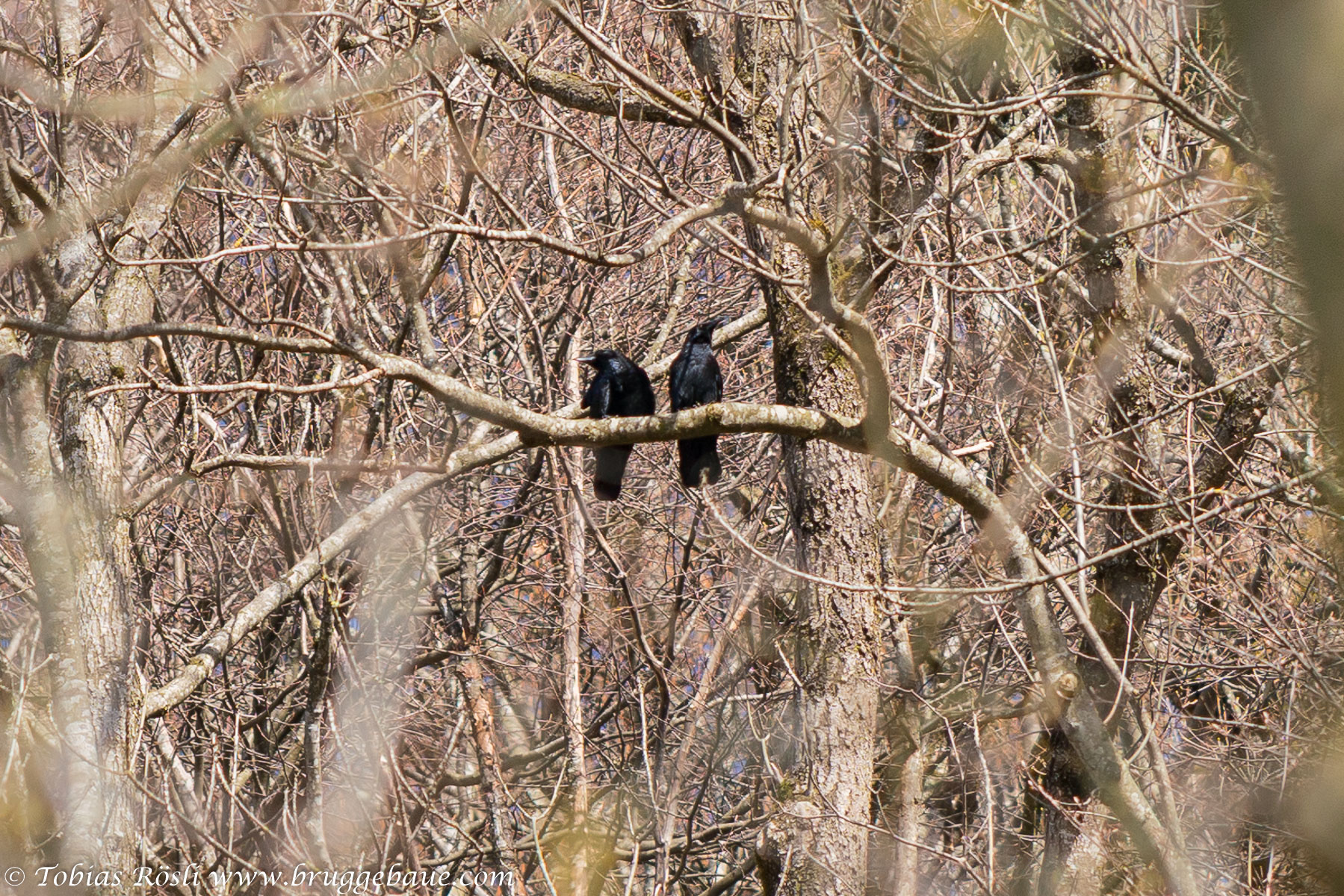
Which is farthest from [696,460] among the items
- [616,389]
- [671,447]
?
[671,447]

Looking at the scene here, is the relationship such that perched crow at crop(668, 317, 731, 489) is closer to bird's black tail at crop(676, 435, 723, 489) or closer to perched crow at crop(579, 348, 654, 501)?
bird's black tail at crop(676, 435, 723, 489)

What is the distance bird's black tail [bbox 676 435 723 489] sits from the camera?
588 centimetres

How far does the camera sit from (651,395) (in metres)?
6.18

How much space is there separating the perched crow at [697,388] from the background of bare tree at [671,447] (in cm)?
29

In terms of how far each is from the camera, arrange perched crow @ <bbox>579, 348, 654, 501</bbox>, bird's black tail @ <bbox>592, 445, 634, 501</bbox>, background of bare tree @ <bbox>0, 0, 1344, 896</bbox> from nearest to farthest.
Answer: background of bare tree @ <bbox>0, 0, 1344, 896</bbox> < bird's black tail @ <bbox>592, 445, 634, 501</bbox> < perched crow @ <bbox>579, 348, 654, 501</bbox>

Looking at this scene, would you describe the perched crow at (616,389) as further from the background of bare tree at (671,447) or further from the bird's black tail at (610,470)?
the background of bare tree at (671,447)

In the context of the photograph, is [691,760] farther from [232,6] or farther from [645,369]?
[232,6]

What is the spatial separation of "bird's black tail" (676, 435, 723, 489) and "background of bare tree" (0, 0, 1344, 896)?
26cm

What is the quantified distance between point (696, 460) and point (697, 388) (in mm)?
451

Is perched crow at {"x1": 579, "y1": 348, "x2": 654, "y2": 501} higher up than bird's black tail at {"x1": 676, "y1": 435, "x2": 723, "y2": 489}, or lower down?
higher up

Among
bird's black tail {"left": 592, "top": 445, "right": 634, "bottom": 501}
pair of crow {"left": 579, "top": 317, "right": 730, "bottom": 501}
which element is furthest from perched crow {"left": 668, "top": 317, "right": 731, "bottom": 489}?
bird's black tail {"left": 592, "top": 445, "right": 634, "bottom": 501}

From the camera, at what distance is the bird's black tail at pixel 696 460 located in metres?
5.88

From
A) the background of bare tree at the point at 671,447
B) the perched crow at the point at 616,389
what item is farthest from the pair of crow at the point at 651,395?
the background of bare tree at the point at 671,447

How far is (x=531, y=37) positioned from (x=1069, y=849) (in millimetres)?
5096
